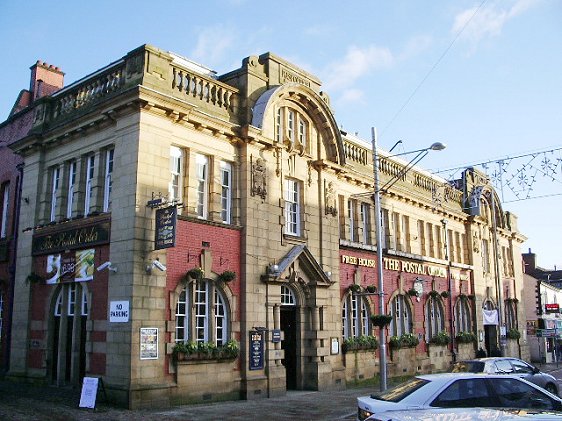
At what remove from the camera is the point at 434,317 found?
30.8 m

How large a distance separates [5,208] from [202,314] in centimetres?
1096

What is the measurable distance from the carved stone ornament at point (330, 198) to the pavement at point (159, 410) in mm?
7540

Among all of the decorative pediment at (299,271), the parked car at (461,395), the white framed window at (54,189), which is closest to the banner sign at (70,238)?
the white framed window at (54,189)

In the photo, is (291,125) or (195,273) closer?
(195,273)

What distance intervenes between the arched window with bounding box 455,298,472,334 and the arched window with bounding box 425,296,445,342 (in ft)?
6.58

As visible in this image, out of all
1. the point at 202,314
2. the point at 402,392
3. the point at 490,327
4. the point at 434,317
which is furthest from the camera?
the point at 490,327

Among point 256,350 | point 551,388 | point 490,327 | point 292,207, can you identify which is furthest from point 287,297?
point 490,327

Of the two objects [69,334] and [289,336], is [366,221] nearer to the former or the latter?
[289,336]

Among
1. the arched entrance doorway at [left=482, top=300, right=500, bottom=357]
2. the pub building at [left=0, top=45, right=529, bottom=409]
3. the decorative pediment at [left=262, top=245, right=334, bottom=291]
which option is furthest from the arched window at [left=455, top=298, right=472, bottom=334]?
the decorative pediment at [left=262, top=245, right=334, bottom=291]

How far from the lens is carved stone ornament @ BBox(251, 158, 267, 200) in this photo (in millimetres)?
19938

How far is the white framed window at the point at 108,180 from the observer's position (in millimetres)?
17914

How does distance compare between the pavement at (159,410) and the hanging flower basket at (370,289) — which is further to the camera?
the hanging flower basket at (370,289)

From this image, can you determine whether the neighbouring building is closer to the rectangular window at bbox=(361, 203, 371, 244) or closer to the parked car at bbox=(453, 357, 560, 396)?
the rectangular window at bbox=(361, 203, 371, 244)

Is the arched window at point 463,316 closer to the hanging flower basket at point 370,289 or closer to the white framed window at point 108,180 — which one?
the hanging flower basket at point 370,289
